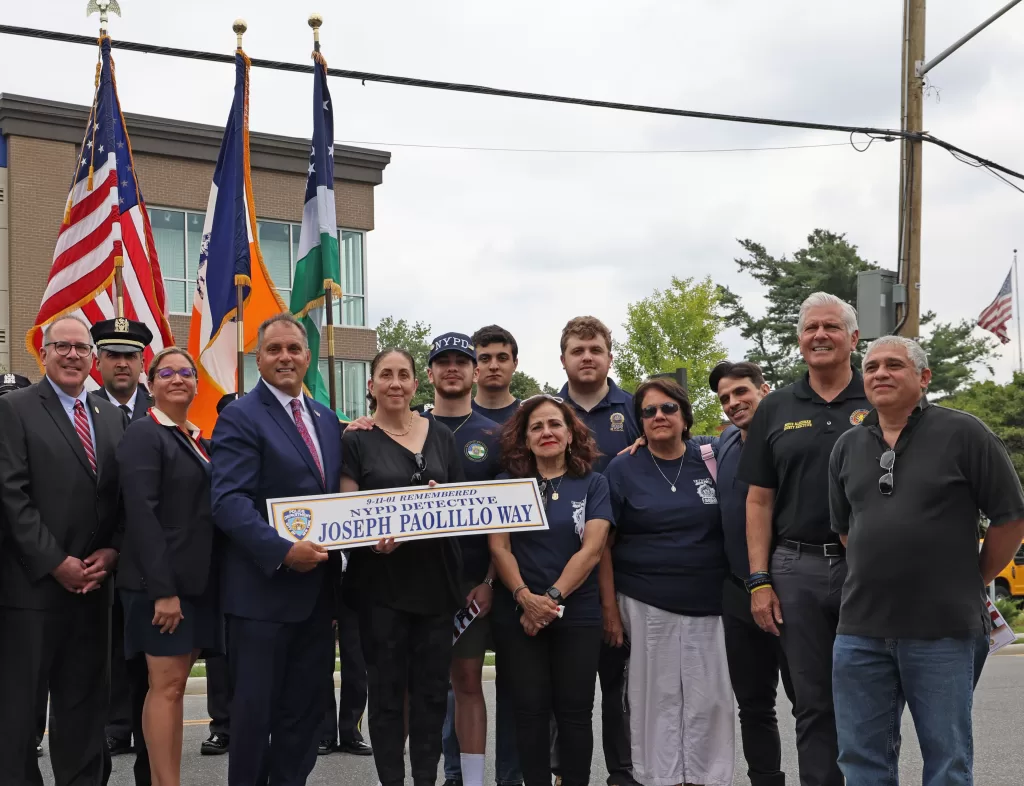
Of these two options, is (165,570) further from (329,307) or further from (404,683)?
(329,307)

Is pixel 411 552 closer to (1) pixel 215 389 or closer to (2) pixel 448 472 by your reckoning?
(2) pixel 448 472

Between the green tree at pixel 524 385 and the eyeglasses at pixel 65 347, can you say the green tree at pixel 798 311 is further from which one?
the eyeglasses at pixel 65 347

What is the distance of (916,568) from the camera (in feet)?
14.9

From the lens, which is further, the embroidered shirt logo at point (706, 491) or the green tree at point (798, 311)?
the green tree at point (798, 311)

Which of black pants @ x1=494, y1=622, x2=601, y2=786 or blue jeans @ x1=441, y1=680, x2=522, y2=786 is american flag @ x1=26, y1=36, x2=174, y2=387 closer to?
blue jeans @ x1=441, y1=680, x2=522, y2=786

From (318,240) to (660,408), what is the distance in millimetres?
4968

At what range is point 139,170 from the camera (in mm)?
29047

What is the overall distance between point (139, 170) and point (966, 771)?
28046 millimetres

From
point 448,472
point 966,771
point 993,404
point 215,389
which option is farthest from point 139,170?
point 966,771

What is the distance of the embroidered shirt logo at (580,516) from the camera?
5801 mm

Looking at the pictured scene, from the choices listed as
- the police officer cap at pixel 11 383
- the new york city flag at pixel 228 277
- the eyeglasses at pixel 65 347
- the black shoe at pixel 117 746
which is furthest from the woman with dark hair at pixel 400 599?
the new york city flag at pixel 228 277

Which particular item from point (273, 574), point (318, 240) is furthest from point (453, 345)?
point (318, 240)

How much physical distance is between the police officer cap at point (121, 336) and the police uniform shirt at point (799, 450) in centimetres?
380

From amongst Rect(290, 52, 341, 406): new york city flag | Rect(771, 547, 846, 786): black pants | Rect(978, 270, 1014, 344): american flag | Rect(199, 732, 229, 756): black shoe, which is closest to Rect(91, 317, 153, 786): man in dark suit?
Rect(199, 732, 229, 756): black shoe
